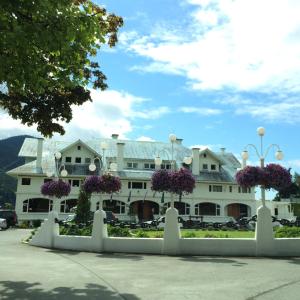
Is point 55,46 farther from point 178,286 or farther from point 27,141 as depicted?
point 27,141

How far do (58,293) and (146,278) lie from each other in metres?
2.75

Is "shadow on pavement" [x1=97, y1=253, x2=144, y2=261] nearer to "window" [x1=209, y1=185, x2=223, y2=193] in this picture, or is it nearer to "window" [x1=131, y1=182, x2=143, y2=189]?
"window" [x1=131, y1=182, x2=143, y2=189]

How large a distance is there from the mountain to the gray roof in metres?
26.5

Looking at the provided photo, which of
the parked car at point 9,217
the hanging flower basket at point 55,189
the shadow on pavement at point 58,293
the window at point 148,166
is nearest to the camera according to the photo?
the shadow on pavement at point 58,293

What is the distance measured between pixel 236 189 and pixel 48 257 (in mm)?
46141

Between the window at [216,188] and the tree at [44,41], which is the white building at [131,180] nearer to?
the window at [216,188]

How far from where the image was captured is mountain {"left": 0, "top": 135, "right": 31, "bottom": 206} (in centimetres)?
10850

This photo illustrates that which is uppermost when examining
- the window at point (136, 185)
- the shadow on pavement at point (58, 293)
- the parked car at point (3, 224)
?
the window at point (136, 185)

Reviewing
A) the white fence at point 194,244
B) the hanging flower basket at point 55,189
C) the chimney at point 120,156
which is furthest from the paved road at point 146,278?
the chimney at point 120,156

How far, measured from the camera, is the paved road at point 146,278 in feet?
34.0

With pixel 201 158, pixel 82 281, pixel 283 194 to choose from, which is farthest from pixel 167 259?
pixel 283 194

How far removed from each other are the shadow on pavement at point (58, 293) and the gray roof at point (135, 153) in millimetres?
45551

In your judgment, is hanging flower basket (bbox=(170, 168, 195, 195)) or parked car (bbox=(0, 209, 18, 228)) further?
parked car (bbox=(0, 209, 18, 228))

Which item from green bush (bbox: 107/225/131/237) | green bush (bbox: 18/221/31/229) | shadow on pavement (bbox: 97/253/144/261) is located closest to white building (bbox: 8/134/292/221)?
green bush (bbox: 18/221/31/229)
